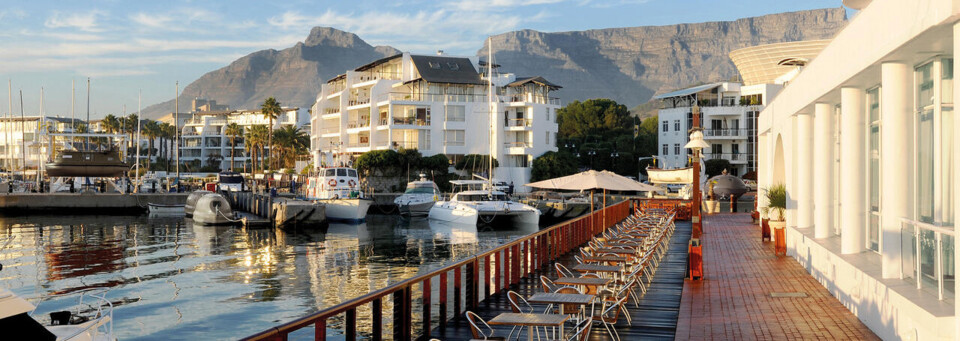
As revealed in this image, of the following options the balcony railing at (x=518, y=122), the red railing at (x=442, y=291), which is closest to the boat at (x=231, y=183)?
the balcony railing at (x=518, y=122)

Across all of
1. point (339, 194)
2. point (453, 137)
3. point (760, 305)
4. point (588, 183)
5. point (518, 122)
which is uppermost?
point (518, 122)

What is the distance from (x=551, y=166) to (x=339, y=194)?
28.9 m

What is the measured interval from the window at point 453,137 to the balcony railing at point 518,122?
15.5ft

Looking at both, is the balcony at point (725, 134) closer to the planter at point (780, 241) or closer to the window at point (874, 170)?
the planter at point (780, 241)

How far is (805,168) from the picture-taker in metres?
18.2

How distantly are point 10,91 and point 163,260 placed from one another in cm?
7131

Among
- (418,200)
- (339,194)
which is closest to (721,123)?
(418,200)

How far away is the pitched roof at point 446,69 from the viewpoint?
271 feet

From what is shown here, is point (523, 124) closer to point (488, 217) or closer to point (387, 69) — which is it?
point (387, 69)

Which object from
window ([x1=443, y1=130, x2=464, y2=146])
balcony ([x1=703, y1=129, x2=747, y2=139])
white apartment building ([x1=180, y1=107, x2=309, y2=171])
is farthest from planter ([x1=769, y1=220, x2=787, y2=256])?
white apartment building ([x1=180, y1=107, x2=309, y2=171])

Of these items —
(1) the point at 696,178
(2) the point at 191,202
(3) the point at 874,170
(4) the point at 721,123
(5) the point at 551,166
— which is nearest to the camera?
(3) the point at 874,170

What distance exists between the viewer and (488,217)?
5128 centimetres

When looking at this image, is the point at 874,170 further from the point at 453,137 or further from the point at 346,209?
the point at 453,137

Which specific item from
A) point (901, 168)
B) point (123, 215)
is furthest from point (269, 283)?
point (123, 215)
